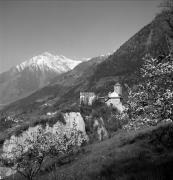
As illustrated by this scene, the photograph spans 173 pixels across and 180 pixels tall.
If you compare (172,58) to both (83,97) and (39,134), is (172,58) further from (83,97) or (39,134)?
(83,97)

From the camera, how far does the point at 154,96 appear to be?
41.4 ft

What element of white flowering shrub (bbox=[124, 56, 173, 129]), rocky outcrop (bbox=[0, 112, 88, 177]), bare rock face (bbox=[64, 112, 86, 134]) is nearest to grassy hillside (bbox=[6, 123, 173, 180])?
white flowering shrub (bbox=[124, 56, 173, 129])

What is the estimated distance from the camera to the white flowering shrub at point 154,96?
12.0 meters

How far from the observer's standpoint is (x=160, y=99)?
11.9 metres

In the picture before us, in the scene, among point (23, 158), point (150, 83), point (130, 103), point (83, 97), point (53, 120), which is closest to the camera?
point (150, 83)

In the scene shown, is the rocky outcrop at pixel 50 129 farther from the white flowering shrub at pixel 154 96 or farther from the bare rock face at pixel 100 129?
the white flowering shrub at pixel 154 96

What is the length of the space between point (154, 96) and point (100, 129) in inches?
2343

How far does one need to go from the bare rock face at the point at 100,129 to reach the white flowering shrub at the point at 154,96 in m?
56.1

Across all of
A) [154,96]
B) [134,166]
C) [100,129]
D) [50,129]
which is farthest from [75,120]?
[154,96]

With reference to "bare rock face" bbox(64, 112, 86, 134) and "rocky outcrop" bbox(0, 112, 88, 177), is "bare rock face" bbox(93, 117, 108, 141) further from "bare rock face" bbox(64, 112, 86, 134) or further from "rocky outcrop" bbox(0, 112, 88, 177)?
"rocky outcrop" bbox(0, 112, 88, 177)

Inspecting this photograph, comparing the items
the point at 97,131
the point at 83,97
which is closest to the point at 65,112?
the point at 97,131

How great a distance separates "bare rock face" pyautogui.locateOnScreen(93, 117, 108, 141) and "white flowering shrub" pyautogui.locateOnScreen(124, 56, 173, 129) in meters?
56.1

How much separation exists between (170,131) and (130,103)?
12040 mm

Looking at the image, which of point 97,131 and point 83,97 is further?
point 83,97
